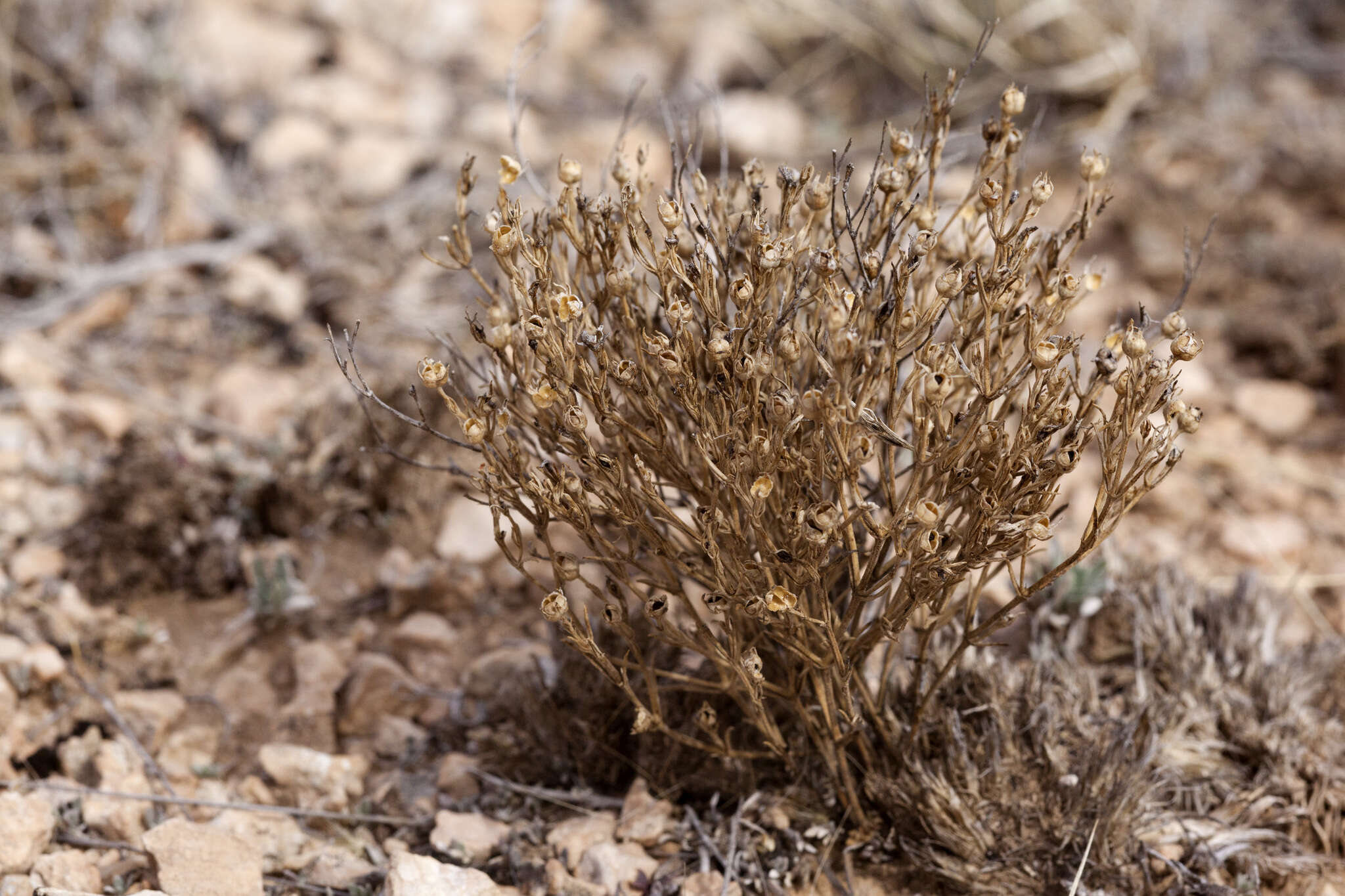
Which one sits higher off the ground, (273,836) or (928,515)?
(928,515)

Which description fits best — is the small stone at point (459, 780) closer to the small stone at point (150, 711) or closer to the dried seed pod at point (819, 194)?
the small stone at point (150, 711)

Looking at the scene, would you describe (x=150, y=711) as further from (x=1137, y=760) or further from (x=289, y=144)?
(x=289, y=144)

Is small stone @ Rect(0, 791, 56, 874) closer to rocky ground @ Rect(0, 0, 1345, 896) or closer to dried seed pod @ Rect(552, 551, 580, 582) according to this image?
rocky ground @ Rect(0, 0, 1345, 896)

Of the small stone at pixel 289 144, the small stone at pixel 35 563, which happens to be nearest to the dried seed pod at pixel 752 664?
the small stone at pixel 35 563

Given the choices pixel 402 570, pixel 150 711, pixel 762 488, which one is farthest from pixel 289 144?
pixel 762 488

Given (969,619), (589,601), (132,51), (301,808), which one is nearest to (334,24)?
(132,51)
